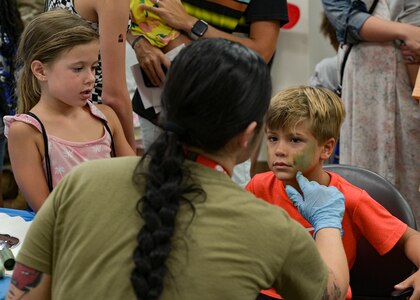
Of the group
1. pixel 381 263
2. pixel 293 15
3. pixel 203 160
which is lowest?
pixel 293 15

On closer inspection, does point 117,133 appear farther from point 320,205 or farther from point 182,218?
point 182,218

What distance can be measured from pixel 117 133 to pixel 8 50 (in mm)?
1069

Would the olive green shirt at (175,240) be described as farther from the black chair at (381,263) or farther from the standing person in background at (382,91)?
the standing person in background at (382,91)

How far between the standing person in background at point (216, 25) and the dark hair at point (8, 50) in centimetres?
59

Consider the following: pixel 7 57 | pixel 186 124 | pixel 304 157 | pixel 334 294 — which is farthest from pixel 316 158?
pixel 7 57

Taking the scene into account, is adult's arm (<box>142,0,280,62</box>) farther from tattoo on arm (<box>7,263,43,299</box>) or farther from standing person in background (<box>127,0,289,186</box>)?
tattoo on arm (<box>7,263,43,299</box>)

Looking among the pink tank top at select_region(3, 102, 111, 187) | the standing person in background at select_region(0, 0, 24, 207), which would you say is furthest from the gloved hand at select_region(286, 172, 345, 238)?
the standing person in background at select_region(0, 0, 24, 207)

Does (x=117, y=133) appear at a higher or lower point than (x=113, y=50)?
lower

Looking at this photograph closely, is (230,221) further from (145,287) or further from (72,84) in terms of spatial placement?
(72,84)

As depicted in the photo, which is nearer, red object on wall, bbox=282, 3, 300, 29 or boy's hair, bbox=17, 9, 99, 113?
boy's hair, bbox=17, 9, 99, 113

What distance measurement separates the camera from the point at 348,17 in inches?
121

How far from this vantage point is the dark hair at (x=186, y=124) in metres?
1.22

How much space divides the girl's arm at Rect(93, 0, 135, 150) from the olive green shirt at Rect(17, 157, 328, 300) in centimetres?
99

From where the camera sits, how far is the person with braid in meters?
1.23
